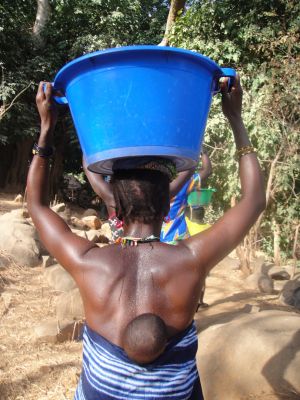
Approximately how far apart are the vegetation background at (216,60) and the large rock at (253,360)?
294 cm

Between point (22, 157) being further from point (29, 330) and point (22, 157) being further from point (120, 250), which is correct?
point (120, 250)

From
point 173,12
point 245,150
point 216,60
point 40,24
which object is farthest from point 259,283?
point 40,24

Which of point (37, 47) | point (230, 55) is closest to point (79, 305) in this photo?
point (230, 55)

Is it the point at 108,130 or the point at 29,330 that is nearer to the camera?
the point at 108,130

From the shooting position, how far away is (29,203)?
1.46 meters

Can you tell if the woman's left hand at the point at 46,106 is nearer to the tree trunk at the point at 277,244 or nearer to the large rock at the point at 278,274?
the large rock at the point at 278,274

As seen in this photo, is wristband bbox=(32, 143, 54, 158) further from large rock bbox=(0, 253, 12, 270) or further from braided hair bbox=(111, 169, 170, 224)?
large rock bbox=(0, 253, 12, 270)

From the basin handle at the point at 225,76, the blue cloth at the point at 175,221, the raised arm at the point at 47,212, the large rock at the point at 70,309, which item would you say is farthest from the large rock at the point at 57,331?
the basin handle at the point at 225,76

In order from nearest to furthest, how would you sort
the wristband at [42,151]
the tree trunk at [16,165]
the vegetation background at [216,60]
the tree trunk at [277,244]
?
the wristband at [42,151], the vegetation background at [216,60], the tree trunk at [277,244], the tree trunk at [16,165]

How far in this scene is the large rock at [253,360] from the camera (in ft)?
7.90

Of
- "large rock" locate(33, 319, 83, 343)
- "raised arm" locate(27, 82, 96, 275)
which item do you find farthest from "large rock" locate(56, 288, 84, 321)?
"raised arm" locate(27, 82, 96, 275)

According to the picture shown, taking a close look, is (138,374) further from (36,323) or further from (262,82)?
(262,82)

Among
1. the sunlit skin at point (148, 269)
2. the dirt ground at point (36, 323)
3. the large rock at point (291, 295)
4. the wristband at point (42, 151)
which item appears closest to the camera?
the sunlit skin at point (148, 269)

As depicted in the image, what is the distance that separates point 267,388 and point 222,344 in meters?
0.40
